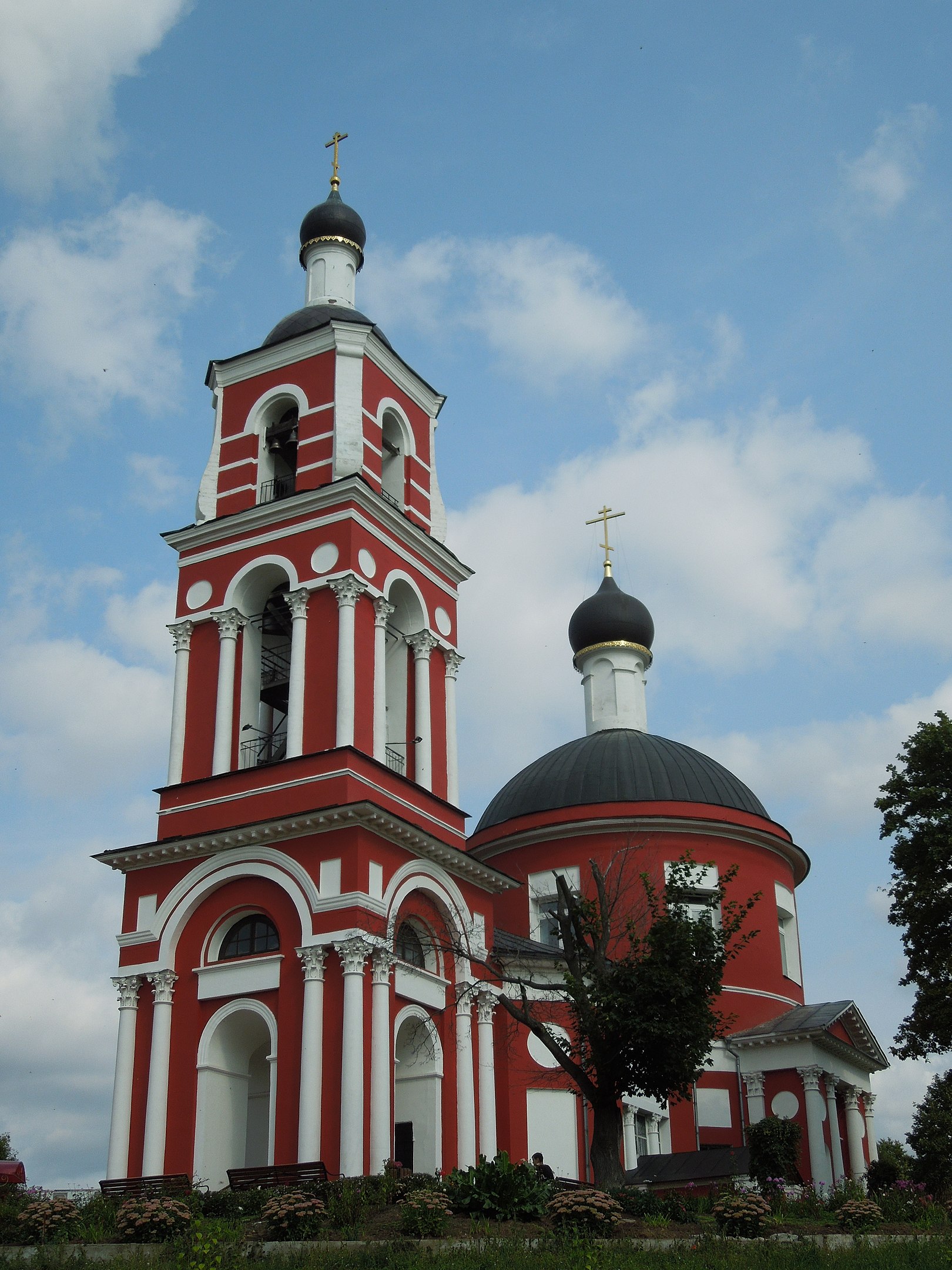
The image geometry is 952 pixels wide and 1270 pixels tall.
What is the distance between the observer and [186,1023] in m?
21.7

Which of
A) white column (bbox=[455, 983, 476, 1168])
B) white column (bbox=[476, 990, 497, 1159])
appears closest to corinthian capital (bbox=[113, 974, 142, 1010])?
white column (bbox=[455, 983, 476, 1168])

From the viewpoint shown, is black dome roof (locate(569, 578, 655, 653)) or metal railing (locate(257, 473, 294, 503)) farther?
black dome roof (locate(569, 578, 655, 653))

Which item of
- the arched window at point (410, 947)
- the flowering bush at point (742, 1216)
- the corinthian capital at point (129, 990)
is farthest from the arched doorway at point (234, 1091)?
the flowering bush at point (742, 1216)

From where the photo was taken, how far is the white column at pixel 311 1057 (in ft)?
63.4

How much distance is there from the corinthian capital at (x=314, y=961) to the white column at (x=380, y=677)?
3.28 m

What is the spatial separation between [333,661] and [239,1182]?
8249 millimetres

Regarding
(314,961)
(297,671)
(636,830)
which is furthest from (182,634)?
(636,830)

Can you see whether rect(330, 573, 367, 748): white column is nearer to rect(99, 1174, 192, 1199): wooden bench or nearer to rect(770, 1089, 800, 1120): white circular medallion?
rect(99, 1174, 192, 1199): wooden bench

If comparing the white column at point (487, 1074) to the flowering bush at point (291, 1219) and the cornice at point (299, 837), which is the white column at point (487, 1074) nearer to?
the cornice at point (299, 837)

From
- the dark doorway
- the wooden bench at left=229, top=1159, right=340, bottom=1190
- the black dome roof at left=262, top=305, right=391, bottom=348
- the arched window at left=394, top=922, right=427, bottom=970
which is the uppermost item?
the black dome roof at left=262, top=305, right=391, bottom=348

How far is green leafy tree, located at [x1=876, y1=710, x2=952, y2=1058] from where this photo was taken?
80.1ft

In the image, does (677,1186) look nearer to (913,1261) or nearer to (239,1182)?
(239,1182)

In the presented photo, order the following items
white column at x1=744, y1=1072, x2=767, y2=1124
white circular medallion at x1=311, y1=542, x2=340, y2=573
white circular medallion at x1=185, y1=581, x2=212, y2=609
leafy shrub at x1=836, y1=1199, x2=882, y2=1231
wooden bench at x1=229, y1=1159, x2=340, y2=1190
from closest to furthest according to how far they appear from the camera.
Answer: leafy shrub at x1=836, y1=1199, x2=882, y2=1231, wooden bench at x1=229, y1=1159, x2=340, y2=1190, white circular medallion at x1=311, y1=542, x2=340, y2=573, white circular medallion at x1=185, y1=581, x2=212, y2=609, white column at x1=744, y1=1072, x2=767, y2=1124

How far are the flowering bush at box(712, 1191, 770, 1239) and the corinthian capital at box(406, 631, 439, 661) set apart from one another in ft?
40.2
